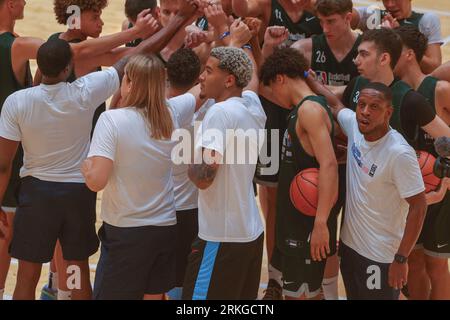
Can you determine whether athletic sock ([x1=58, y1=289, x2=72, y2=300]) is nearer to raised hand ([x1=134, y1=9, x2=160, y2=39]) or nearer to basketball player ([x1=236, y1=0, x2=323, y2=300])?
basketball player ([x1=236, y1=0, x2=323, y2=300])

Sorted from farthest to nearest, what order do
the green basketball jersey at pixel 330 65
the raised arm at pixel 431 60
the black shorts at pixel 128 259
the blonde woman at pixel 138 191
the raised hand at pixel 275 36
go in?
the raised arm at pixel 431 60, the green basketball jersey at pixel 330 65, the raised hand at pixel 275 36, the black shorts at pixel 128 259, the blonde woman at pixel 138 191

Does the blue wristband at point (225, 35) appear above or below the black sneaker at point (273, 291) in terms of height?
above

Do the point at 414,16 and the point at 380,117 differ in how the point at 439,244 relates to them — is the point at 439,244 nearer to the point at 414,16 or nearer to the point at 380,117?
the point at 380,117

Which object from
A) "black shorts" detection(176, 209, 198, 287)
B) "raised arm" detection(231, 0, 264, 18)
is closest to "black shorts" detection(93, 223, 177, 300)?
"black shorts" detection(176, 209, 198, 287)

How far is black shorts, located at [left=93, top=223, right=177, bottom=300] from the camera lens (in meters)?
5.28

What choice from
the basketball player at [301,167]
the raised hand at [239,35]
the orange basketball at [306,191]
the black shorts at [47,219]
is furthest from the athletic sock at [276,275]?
the raised hand at [239,35]

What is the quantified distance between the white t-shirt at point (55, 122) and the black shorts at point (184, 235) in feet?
2.70

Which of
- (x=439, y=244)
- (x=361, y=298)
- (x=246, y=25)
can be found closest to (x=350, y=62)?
(x=246, y=25)

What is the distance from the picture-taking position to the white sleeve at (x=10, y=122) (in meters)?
5.46

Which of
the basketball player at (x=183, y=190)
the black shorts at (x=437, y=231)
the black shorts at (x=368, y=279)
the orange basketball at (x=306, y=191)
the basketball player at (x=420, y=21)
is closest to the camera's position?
the black shorts at (x=368, y=279)

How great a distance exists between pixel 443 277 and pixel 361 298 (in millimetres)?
1218

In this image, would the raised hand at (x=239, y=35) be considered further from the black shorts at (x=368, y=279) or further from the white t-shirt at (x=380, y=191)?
the black shorts at (x=368, y=279)

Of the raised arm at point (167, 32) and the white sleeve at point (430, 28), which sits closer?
the raised arm at point (167, 32)
